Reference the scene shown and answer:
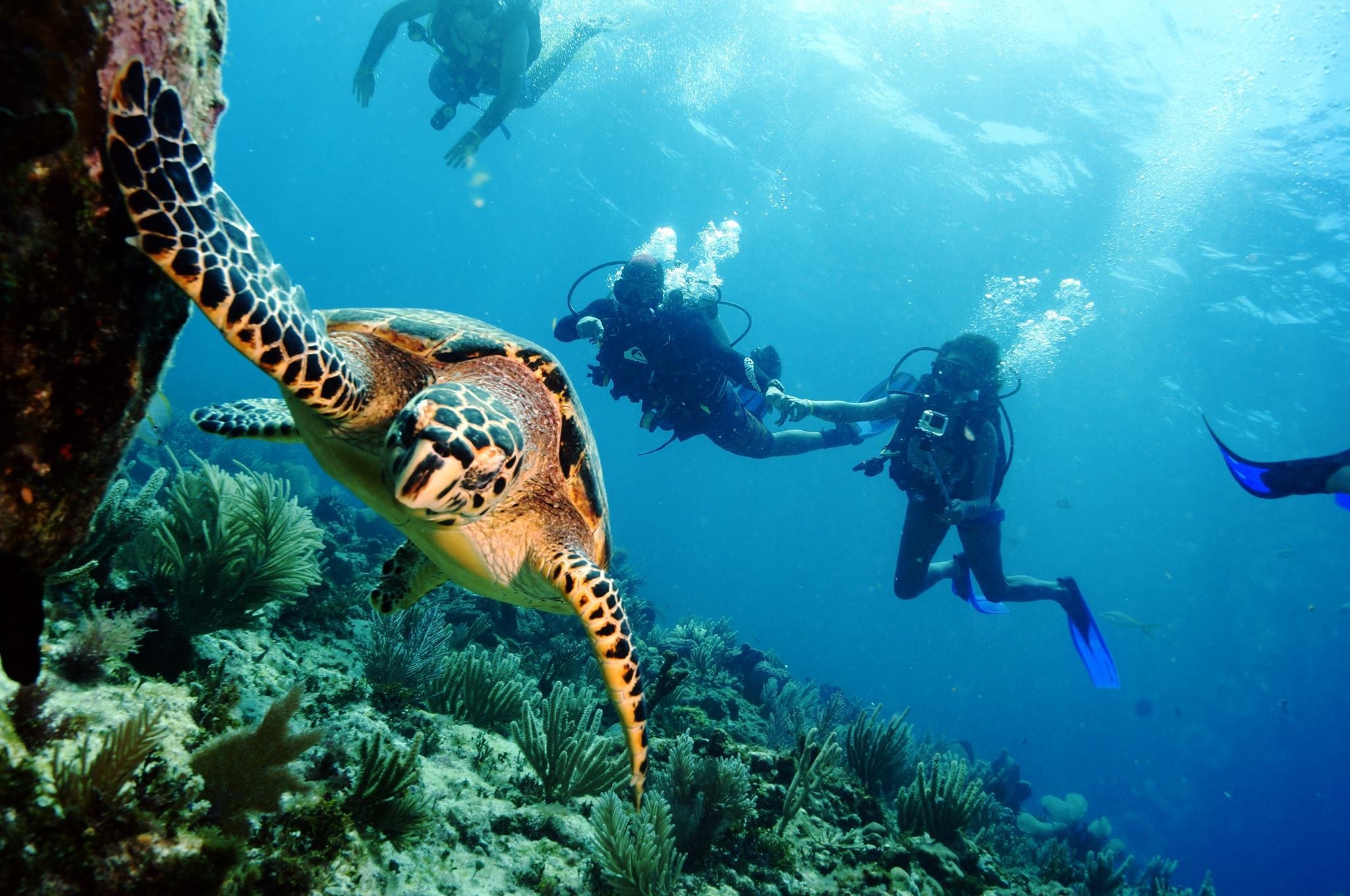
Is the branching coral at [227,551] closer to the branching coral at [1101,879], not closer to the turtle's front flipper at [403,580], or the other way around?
the turtle's front flipper at [403,580]

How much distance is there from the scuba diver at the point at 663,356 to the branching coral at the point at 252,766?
7517 mm

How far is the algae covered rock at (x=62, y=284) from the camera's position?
47.8 inches

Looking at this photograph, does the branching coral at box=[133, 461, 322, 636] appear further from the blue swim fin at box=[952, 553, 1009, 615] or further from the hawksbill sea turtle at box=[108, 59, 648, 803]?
the blue swim fin at box=[952, 553, 1009, 615]

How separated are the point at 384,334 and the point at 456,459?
61.9 inches

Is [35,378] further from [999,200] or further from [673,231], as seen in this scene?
[673,231]

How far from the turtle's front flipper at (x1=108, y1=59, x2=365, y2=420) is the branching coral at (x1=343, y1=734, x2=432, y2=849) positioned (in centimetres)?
173

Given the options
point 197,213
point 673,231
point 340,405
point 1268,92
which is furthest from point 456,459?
point 673,231

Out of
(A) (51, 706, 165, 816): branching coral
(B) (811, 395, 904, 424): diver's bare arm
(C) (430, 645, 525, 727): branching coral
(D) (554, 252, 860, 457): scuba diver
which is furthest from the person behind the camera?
(B) (811, 395, 904, 424): diver's bare arm

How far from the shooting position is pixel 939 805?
14.5 feet

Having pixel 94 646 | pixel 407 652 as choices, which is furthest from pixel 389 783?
pixel 407 652

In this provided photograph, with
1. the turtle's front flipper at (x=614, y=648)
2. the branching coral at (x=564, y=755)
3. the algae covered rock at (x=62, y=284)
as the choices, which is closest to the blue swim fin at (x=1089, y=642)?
the branching coral at (x=564, y=755)

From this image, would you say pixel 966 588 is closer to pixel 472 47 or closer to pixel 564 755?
pixel 564 755

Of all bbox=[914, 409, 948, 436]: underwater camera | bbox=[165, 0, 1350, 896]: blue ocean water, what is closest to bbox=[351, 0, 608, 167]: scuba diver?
bbox=[914, 409, 948, 436]: underwater camera

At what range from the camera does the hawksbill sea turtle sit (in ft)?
5.11
